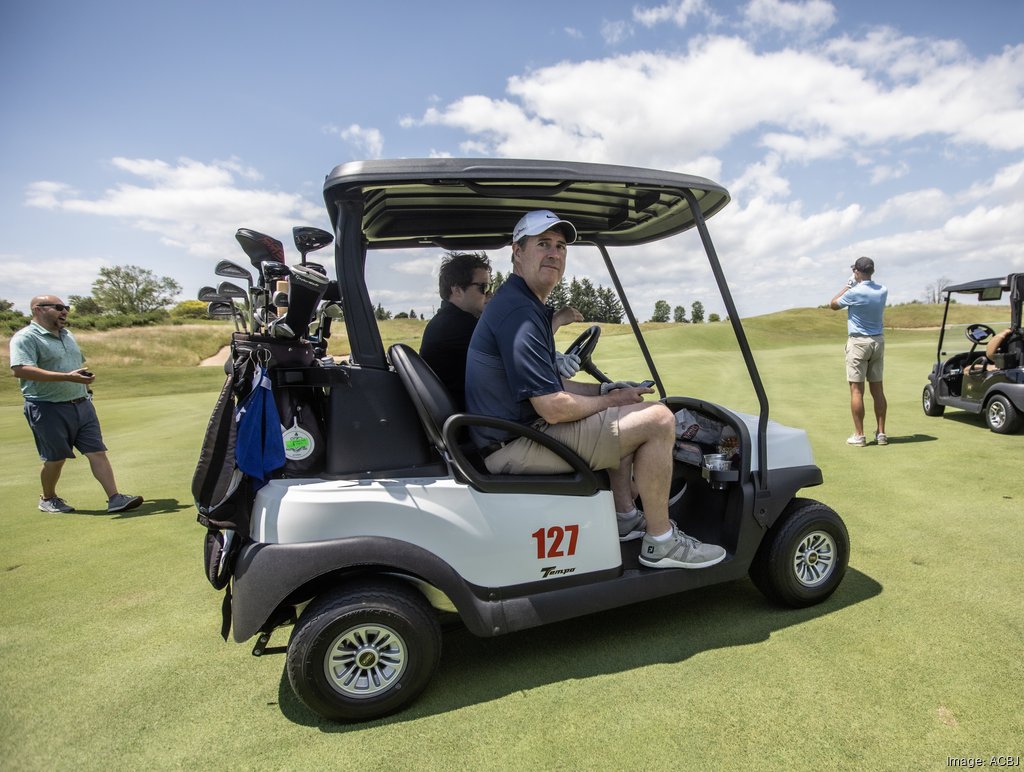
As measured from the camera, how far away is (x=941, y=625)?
2.49 metres

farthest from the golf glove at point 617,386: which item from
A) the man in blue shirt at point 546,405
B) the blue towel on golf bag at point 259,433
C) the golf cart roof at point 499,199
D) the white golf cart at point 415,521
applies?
the blue towel on golf bag at point 259,433

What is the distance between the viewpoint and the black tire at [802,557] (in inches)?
105

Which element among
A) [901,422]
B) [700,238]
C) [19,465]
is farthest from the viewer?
[901,422]

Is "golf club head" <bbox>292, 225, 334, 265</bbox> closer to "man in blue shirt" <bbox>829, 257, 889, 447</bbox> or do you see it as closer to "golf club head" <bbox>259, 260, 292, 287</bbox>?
"golf club head" <bbox>259, 260, 292, 287</bbox>

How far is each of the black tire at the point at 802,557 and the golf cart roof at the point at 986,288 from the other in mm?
5518

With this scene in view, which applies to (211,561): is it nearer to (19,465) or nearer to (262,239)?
(262,239)

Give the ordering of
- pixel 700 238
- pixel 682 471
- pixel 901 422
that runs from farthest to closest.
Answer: pixel 901 422
pixel 682 471
pixel 700 238

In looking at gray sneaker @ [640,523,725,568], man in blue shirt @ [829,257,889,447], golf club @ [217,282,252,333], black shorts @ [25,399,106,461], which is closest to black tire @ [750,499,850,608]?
gray sneaker @ [640,523,725,568]

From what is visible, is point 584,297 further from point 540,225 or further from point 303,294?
point 303,294

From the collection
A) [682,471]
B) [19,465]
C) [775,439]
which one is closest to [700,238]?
[775,439]

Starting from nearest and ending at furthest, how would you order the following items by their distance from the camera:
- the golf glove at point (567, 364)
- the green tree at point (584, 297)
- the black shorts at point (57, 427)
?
the golf glove at point (567, 364)
the green tree at point (584, 297)
the black shorts at point (57, 427)

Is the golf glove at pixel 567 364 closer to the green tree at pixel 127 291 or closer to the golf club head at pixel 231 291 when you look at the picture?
the golf club head at pixel 231 291

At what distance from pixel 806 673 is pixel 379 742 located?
155cm

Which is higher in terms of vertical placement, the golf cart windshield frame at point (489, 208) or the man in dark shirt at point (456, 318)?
the golf cart windshield frame at point (489, 208)
